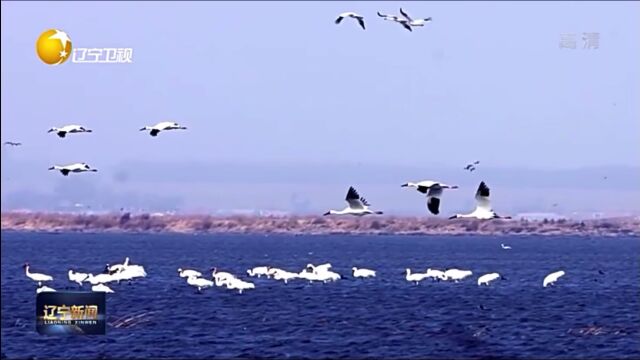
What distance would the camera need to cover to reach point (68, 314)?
52031 millimetres

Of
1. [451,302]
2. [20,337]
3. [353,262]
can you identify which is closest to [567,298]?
[451,302]

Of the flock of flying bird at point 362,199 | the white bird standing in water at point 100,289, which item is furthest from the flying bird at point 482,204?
the white bird standing in water at point 100,289

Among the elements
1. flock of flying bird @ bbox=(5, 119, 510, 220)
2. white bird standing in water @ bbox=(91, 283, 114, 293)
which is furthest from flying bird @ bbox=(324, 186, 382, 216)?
white bird standing in water @ bbox=(91, 283, 114, 293)

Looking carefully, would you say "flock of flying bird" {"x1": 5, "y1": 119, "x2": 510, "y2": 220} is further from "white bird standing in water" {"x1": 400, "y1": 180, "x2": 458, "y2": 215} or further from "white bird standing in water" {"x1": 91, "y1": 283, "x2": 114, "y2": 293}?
"white bird standing in water" {"x1": 91, "y1": 283, "x2": 114, "y2": 293}

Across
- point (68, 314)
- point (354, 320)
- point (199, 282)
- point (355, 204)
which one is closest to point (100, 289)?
point (199, 282)

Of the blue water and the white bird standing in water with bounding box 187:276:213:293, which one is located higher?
the white bird standing in water with bounding box 187:276:213:293

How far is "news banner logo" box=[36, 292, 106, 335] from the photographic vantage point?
50125 millimetres

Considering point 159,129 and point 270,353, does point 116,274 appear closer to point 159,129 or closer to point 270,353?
point 270,353

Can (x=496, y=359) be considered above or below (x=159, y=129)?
below

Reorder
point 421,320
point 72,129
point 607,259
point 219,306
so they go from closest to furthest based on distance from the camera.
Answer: point 72,129
point 421,320
point 219,306
point 607,259

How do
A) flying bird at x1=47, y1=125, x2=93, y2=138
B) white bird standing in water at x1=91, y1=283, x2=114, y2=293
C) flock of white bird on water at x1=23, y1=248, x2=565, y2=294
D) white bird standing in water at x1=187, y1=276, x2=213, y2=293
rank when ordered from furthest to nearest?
white bird standing in water at x1=187, y1=276, x2=213, y2=293 → flock of white bird on water at x1=23, y1=248, x2=565, y2=294 → white bird standing in water at x1=91, y1=283, x2=114, y2=293 → flying bird at x1=47, y1=125, x2=93, y2=138

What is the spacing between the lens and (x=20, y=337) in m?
52.8

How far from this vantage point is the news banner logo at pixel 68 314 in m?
50.1

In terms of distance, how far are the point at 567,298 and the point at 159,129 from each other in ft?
146
